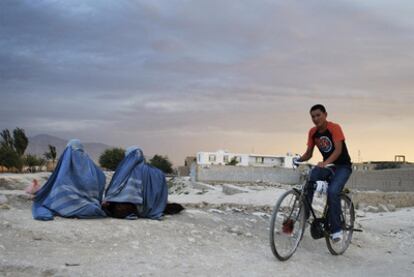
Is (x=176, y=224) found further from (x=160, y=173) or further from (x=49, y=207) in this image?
(x=49, y=207)

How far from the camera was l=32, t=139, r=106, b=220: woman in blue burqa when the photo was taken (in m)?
7.98

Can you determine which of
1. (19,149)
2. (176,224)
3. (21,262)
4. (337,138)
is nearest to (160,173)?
(176,224)

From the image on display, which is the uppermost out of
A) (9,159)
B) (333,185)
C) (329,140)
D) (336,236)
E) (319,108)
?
(319,108)

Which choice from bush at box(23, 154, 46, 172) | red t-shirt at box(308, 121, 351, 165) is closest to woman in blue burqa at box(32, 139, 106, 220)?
red t-shirt at box(308, 121, 351, 165)

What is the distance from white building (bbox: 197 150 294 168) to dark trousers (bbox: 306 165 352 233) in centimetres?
11391

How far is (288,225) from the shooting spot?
280 inches

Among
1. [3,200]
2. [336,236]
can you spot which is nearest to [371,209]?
[336,236]

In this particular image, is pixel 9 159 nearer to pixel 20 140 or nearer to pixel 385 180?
pixel 20 140

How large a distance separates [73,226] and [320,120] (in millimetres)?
3427

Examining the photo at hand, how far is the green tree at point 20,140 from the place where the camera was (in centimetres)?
7406

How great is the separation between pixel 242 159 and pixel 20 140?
61.8m

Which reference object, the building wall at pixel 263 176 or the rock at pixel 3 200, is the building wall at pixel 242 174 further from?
the rock at pixel 3 200

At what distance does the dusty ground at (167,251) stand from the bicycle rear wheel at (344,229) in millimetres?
122

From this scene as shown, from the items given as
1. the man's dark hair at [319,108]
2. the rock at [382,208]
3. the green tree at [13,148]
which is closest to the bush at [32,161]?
the green tree at [13,148]
